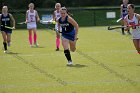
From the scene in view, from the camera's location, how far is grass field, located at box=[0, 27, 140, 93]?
37.8 feet

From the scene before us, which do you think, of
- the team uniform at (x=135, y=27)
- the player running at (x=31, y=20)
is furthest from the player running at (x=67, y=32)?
the player running at (x=31, y=20)

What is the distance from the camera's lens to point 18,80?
12.8 metres

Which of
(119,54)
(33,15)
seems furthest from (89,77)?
(33,15)

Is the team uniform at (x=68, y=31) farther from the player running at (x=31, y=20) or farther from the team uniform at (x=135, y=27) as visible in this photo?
the player running at (x=31, y=20)

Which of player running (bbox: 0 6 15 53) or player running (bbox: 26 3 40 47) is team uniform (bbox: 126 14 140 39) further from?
player running (bbox: 26 3 40 47)

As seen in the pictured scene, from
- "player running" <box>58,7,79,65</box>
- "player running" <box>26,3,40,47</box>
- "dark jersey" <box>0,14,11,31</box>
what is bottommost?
"player running" <box>26,3,40,47</box>

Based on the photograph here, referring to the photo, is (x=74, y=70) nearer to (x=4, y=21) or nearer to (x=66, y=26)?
(x=66, y=26)

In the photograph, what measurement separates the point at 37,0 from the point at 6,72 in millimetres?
35803

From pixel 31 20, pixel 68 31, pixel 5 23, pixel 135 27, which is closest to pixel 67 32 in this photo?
pixel 68 31

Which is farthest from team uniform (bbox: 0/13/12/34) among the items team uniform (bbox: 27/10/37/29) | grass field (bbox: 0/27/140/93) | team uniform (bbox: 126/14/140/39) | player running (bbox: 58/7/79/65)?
team uniform (bbox: 126/14/140/39)

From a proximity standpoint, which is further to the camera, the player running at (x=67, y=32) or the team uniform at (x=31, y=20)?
the team uniform at (x=31, y=20)

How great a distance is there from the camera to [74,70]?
14258 mm

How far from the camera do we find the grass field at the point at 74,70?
1153 cm

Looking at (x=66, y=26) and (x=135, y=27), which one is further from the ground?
(x=66, y=26)
